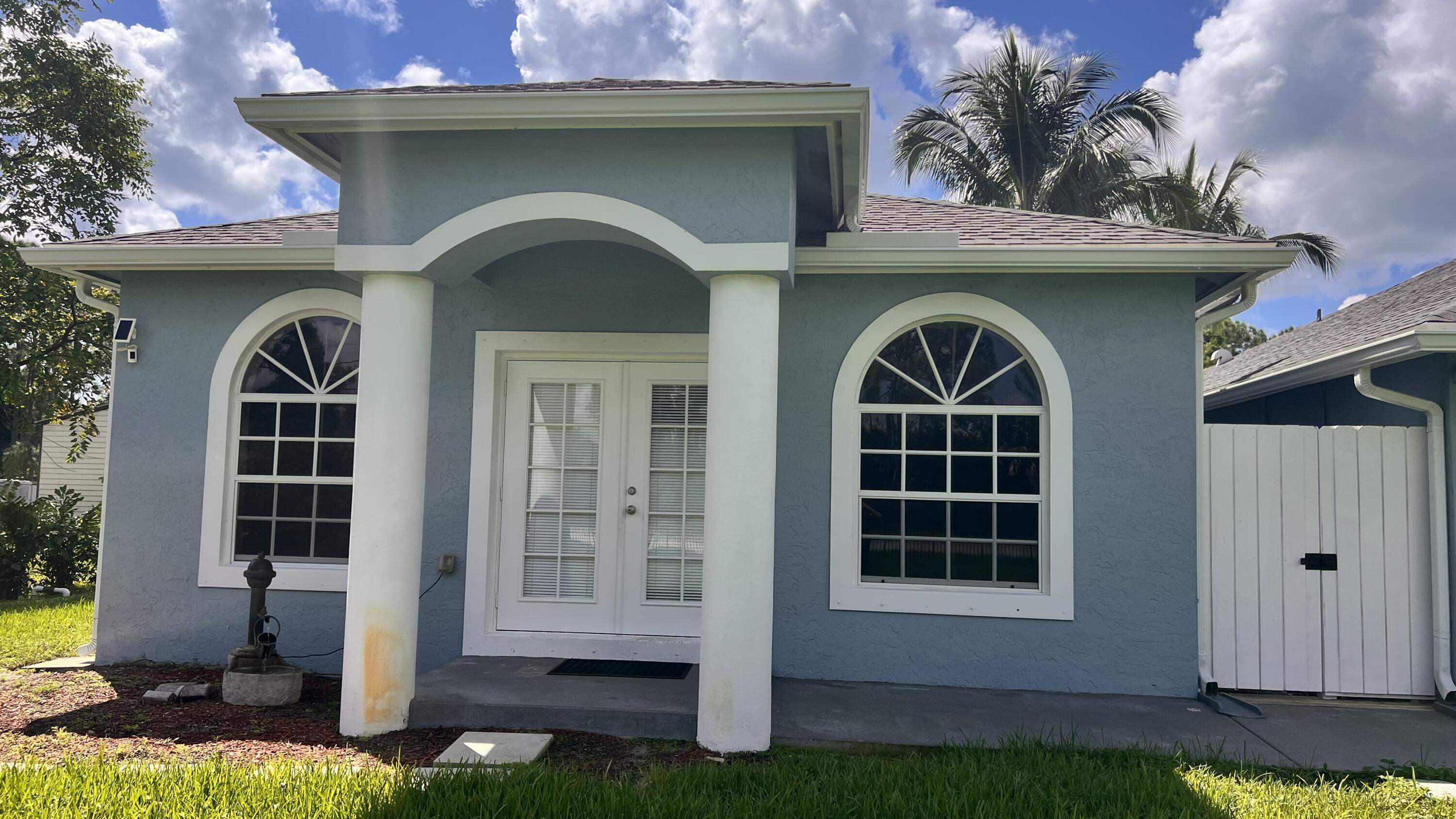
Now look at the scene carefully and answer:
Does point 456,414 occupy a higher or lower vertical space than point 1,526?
higher

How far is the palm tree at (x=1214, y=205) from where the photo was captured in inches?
707

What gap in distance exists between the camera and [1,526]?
11.1 meters

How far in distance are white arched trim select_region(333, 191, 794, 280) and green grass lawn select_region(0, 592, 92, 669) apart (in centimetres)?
463

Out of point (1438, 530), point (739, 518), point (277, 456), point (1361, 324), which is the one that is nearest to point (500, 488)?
point (277, 456)

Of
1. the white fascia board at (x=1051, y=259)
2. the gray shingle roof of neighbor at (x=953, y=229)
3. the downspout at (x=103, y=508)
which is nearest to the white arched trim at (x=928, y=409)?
the white fascia board at (x=1051, y=259)

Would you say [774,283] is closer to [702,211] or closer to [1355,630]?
[702,211]

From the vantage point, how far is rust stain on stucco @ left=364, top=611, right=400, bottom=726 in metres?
4.73

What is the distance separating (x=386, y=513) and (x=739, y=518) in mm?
1966

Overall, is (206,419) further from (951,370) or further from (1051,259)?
(1051,259)

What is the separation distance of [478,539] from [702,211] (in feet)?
10.0

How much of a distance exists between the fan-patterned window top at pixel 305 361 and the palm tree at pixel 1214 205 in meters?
16.9

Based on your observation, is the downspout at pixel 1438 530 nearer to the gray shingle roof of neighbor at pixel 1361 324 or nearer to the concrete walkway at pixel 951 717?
the concrete walkway at pixel 951 717

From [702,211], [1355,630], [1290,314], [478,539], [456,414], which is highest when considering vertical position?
[1290,314]

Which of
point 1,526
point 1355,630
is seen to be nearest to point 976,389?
point 1355,630
